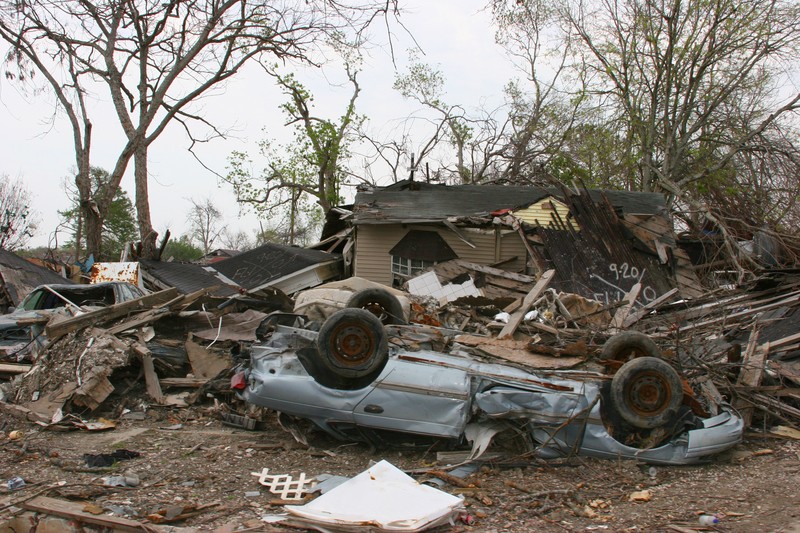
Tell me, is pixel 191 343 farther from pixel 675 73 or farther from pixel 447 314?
pixel 675 73

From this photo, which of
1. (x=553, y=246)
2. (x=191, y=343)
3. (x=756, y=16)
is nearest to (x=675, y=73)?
(x=756, y=16)

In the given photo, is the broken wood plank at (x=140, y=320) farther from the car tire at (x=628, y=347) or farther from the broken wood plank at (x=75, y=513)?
the car tire at (x=628, y=347)

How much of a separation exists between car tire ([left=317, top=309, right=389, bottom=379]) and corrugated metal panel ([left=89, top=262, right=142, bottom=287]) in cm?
1192

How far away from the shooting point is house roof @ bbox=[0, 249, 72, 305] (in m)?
17.1

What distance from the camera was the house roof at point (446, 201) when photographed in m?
16.6

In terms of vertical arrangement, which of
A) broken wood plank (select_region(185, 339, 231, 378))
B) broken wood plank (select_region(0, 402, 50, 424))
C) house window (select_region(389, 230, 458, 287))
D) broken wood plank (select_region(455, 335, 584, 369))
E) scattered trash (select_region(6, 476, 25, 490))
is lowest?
scattered trash (select_region(6, 476, 25, 490))

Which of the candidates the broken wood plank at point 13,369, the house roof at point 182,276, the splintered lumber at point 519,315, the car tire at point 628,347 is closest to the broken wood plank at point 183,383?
the broken wood plank at point 13,369

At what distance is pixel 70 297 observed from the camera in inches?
445

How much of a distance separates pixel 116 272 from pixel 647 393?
47.7 ft

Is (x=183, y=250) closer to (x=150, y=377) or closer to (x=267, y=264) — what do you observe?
(x=267, y=264)

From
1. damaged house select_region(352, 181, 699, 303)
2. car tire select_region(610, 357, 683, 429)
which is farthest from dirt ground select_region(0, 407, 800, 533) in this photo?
damaged house select_region(352, 181, 699, 303)

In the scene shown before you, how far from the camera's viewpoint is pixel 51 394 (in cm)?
767

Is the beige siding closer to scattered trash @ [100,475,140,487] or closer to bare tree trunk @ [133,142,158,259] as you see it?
bare tree trunk @ [133,142,158,259]

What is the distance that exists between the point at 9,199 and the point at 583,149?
2955cm
